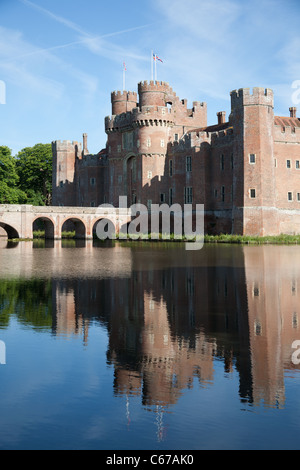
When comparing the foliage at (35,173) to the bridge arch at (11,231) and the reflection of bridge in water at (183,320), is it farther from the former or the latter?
the reflection of bridge in water at (183,320)

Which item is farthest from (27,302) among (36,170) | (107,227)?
(36,170)

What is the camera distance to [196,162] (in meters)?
67.3

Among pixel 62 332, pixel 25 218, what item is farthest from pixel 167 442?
pixel 25 218

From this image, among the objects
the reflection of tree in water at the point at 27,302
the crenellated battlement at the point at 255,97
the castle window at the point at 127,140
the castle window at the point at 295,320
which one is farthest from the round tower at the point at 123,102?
the castle window at the point at 295,320

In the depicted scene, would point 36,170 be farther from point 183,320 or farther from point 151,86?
point 183,320

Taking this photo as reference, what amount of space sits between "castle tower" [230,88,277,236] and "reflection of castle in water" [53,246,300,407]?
31.4 metres

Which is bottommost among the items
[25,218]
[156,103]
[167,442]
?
[167,442]

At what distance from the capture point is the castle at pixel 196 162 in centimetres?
5850

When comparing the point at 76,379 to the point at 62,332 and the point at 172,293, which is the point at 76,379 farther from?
the point at 172,293

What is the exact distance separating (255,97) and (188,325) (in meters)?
47.0

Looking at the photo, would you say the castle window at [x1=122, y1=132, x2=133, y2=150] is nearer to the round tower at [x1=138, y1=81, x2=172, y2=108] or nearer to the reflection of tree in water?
the round tower at [x1=138, y1=81, x2=172, y2=108]

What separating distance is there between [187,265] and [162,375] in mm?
20848

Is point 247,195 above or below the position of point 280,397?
above

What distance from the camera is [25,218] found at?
6825 cm
